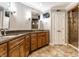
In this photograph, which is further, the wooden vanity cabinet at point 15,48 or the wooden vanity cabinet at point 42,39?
the wooden vanity cabinet at point 42,39

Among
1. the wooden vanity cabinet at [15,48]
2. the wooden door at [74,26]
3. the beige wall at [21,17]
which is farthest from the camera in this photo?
the wooden door at [74,26]

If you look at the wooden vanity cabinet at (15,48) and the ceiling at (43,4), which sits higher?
the ceiling at (43,4)

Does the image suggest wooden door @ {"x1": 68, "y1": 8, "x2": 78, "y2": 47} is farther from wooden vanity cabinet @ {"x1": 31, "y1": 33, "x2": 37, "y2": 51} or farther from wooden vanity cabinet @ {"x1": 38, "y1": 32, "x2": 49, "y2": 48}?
wooden vanity cabinet @ {"x1": 31, "y1": 33, "x2": 37, "y2": 51}

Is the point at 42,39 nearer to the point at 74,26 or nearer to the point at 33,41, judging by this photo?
the point at 33,41

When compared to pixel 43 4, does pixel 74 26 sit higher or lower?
lower

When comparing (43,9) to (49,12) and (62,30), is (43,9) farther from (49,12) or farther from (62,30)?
(62,30)

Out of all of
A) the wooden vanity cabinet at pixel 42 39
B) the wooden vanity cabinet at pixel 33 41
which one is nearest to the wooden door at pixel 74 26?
the wooden vanity cabinet at pixel 42 39

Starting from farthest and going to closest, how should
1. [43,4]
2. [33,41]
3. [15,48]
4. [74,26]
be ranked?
[43,4] < [74,26] < [33,41] < [15,48]

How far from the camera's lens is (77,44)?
160 inches

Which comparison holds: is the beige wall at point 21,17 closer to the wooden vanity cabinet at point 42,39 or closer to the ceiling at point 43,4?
the ceiling at point 43,4

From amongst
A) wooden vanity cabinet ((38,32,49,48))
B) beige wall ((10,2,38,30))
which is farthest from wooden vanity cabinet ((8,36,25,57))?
wooden vanity cabinet ((38,32,49,48))

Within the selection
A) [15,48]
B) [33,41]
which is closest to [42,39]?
[33,41]

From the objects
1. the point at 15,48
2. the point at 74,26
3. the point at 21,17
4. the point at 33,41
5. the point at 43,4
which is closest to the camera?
the point at 15,48

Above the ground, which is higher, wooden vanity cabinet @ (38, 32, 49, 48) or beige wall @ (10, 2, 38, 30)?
beige wall @ (10, 2, 38, 30)
